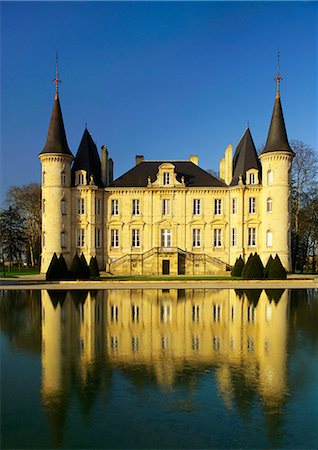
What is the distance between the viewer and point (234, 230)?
44.2 meters

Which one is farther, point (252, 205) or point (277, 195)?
point (252, 205)

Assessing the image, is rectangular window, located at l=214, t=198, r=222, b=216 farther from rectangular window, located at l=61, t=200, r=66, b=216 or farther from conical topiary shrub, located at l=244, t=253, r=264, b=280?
rectangular window, located at l=61, t=200, r=66, b=216

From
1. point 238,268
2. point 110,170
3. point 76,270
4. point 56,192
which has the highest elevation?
point 110,170

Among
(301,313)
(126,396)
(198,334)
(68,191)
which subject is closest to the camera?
(126,396)

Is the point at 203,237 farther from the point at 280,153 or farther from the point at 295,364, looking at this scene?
the point at 295,364

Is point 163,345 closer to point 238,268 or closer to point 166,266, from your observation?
point 238,268

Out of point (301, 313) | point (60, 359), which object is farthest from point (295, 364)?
point (301, 313)

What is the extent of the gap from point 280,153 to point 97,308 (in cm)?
2871

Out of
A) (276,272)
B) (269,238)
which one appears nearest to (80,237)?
(269,238)

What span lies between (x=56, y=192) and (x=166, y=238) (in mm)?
12161

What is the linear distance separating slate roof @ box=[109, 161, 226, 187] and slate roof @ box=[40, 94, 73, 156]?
20.8 feet

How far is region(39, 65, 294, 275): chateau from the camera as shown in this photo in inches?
1663

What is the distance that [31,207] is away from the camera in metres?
56.7

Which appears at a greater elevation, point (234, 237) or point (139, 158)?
point (139, 158)
